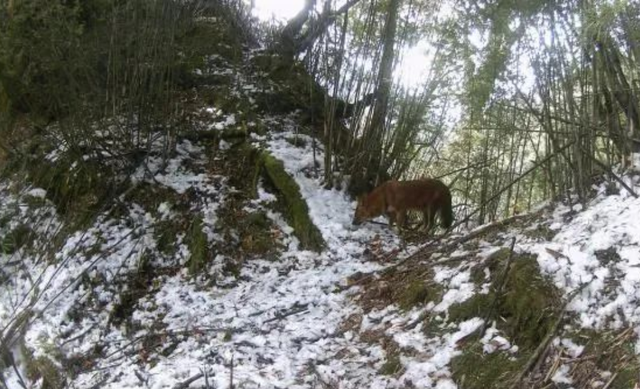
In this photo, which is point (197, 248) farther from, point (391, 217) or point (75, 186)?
point (391, 217)

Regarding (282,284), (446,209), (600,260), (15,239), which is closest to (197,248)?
(282,284)

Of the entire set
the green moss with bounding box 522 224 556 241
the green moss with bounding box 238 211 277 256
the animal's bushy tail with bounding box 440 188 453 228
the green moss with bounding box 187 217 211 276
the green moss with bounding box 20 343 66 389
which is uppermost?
the green moss with bounding box 522 224 556 241

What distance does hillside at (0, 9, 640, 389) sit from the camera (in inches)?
124

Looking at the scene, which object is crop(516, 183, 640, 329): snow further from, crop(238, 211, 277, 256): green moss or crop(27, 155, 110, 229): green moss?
crop(27, 155, 110, 229): green moss

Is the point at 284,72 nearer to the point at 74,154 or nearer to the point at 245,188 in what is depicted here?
the point at 245,188

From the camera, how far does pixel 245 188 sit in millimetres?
6105

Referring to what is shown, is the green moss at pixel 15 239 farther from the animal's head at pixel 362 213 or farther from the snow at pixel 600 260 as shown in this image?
the snow at pixel 600 260

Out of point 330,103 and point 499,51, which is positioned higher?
point 499,51

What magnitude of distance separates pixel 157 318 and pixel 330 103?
297 cm

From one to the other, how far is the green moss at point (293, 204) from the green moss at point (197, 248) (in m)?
0.87

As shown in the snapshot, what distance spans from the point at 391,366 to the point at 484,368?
0.58 m

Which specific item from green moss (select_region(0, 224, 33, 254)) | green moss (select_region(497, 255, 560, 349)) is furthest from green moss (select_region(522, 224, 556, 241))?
green moss (select_region(0, 224, 33, 254))

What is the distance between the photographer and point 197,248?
17.6ft

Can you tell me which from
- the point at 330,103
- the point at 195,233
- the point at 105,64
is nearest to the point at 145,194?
the point at 195,233
